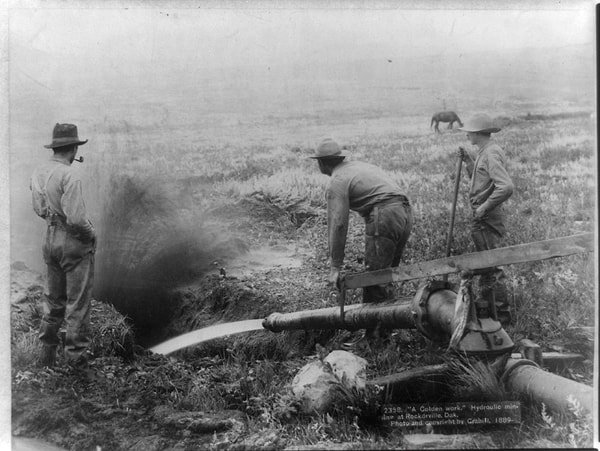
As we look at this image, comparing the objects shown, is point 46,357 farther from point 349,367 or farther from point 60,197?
point 349,367

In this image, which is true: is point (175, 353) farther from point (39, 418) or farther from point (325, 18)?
point (325, 18)

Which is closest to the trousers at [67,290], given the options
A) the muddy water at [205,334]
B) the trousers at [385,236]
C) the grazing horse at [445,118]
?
the muddy water at [205,334]

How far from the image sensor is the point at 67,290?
5.25 meters

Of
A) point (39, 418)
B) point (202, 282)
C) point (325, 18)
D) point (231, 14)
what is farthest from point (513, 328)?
point (39, 418)

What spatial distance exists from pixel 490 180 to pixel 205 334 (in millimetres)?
2823

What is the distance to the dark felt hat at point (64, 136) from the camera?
5234 mm

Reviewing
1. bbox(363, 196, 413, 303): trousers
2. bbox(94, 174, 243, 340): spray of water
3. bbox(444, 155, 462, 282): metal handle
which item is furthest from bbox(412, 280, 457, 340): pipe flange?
bbox(94, 174, 243, 340): spray of water

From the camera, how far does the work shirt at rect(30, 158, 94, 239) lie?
5172mm

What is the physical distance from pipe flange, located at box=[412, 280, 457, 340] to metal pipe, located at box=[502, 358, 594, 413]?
72 centimetres

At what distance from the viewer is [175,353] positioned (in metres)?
5.34

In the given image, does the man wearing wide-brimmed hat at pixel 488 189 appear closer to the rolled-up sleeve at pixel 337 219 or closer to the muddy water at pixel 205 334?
the rolled-up sleeve at pixel 337 219

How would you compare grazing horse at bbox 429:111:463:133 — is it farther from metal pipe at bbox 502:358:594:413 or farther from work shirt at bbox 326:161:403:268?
metal pipe at bbox 502:358:594:413

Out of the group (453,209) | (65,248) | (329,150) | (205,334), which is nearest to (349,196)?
(329,150)

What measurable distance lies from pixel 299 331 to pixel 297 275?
0.49 metres
